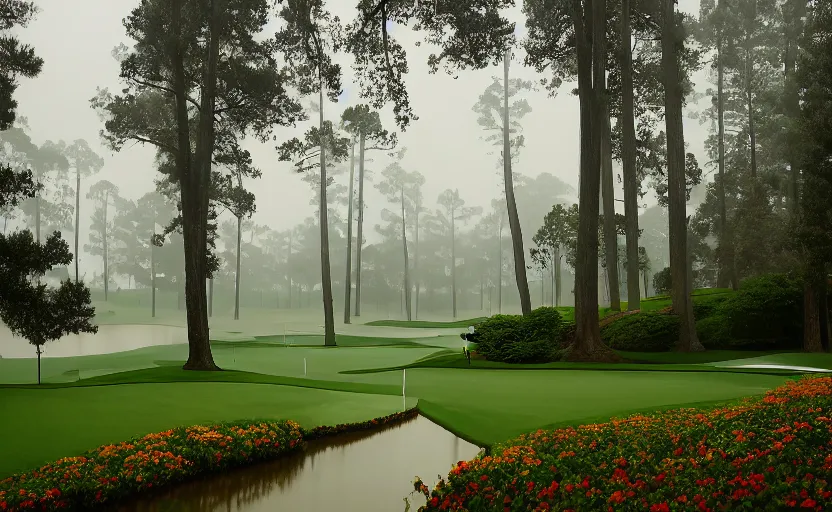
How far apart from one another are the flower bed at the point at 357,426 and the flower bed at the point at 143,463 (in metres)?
0.38

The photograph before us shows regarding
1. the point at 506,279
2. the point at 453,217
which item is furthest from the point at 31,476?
the point at 506,279

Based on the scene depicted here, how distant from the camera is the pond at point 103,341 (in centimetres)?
2864

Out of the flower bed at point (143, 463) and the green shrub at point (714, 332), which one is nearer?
the flower bed at point (143, 463)

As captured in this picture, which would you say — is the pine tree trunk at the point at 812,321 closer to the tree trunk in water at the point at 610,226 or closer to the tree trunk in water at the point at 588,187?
the tree trunk in water at the point at 588,187

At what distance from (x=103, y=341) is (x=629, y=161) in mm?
29069

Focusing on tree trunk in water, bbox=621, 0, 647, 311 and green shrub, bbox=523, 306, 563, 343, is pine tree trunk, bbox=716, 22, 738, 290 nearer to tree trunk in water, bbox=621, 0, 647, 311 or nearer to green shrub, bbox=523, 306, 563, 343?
tree trunk in water, bbox=621, 0, 647, 311

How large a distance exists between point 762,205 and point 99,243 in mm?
60849

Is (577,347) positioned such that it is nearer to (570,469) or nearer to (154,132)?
(570,469)

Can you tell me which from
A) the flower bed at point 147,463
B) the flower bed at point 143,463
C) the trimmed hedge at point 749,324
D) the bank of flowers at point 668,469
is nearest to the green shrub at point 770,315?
the trimmed hedge at point 749,324

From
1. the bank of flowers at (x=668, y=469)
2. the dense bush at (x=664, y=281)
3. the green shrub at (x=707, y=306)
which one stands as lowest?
the bank of flowers at (x=668, y=469)

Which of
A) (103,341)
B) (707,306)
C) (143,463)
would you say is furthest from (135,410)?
(103,341)

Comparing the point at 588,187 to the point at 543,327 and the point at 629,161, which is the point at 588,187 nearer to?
the point at 543,327

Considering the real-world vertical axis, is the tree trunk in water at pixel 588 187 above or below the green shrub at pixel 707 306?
above

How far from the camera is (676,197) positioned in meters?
18.6
